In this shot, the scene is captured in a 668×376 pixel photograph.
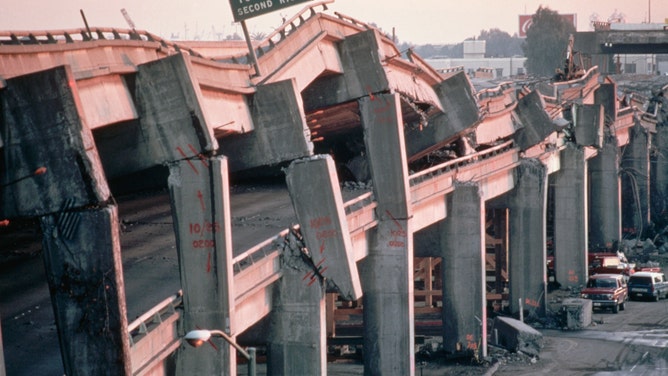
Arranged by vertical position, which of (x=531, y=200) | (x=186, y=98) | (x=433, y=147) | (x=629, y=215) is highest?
(x=186, y=98)

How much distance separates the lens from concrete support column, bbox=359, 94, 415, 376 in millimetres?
44125

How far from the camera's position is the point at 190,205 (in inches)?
1163

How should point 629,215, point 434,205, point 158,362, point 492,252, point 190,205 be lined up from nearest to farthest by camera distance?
point 158,362 < point 190,205 < point 434,205 < point 492,252 < point 629,215

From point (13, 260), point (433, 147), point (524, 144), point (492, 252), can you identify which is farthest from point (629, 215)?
point (13, 260)

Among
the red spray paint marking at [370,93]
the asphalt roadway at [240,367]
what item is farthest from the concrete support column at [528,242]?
the red spray paint marking at [370,93]

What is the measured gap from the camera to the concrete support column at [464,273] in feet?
170

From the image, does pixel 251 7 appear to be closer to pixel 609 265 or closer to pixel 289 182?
pixel 289 182

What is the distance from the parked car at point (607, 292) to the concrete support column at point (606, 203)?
2159 centimetres

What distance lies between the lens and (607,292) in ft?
201

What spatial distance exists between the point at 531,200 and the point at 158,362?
37919 mm

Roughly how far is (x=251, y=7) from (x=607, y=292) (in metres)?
32.5

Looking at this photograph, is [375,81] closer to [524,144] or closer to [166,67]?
[166,67]

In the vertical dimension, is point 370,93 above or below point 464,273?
above

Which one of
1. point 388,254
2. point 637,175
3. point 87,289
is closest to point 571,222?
point 637,175
